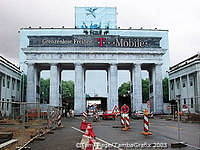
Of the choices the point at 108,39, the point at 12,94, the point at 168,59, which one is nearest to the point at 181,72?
the point at 108,39

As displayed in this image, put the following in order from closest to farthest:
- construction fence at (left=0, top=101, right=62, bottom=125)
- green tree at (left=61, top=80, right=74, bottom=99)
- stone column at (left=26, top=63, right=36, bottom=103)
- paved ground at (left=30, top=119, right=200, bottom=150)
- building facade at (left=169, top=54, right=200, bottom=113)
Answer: paved ground at (left=30, top=119, right=200, bottom=150), construction fence at (left=0, top=101, right=62, bottom=125), building facade at (left=169, top=54, right=200, bottom=113), stone column at (left=26, top=63, right=36, bottom=103), green tree at (left=61, top=80, right=74, bottom=99)

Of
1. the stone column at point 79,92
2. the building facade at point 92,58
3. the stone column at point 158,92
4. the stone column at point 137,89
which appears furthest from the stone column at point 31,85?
the stone column at point 158,92

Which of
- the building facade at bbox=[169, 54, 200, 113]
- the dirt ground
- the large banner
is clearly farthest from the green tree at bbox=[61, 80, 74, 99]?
the dirt ground

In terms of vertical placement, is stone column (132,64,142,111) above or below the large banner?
below

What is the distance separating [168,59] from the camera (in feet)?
299

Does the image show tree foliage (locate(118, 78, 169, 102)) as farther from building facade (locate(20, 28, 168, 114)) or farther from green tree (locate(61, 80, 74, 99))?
green tree (locate(61, 80, 74, 99))

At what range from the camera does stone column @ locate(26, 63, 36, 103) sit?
2486 inches

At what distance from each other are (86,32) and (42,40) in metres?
11.6

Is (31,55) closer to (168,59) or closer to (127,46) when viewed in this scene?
(127,46)

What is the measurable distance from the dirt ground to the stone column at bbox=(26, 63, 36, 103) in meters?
41.9

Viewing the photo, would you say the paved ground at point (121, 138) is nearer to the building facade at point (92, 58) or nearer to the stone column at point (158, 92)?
the stone column at point (158, 92)

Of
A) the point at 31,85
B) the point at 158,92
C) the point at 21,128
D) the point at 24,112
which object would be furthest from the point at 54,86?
the point at 21,128

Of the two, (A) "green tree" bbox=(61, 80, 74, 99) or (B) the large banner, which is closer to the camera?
(B) the large banner

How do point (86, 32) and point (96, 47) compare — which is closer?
point (96, 47)
